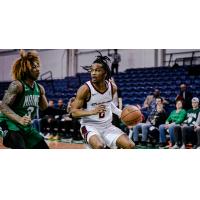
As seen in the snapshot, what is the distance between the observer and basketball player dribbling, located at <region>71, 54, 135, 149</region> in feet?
21.1

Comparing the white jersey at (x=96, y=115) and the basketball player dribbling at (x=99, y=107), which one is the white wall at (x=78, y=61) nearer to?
the basketball player dribbling at (x=99, y=107)

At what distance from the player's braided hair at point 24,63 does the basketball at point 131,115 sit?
1.30m

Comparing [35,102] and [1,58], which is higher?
[1,58]

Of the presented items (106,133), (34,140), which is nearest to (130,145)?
(106,133)

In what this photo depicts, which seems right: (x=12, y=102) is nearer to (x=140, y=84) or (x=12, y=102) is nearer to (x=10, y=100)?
(x=10, y=100)

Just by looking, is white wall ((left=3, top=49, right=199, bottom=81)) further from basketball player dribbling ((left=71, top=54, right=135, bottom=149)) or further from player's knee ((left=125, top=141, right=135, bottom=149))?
player's knee ((left=125, top=141, right=135, bottom=149))

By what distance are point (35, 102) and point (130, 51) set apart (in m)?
1.40

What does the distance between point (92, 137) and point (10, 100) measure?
1.15 meters

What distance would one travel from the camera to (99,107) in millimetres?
Answer: 6512

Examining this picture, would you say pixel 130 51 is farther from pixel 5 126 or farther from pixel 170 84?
pixel 5 126
